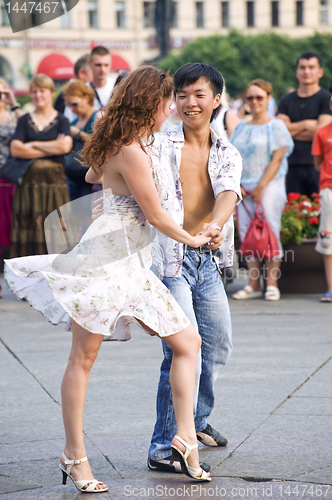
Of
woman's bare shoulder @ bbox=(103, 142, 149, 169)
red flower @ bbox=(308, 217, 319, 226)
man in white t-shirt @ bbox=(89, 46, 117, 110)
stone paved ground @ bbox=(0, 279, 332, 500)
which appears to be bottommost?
stone paved ground @ bbox=(0, 279, 332, 500)

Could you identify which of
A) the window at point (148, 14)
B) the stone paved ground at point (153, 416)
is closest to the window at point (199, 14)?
the window at point (148, 14)

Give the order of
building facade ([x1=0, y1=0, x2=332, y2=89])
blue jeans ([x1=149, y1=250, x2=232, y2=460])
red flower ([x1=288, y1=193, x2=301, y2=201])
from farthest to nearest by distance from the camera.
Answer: building facade ([x1=0, y1=0, x2=332, y2=89]) → red flower ([x1=288, y1=193, x2=301, y2=201]) → blue jeans ([x1=149, y1=250, x2=232, y2=460])

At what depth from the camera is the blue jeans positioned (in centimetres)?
345

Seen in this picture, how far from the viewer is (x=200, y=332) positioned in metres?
3.65

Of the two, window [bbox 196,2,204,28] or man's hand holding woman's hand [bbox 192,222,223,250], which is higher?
window [bbox 196,2,204,28]

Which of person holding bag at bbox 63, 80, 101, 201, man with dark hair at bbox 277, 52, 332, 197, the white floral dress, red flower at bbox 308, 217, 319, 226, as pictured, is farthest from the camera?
man with dark hair at bbox 277, 52, 332, 197

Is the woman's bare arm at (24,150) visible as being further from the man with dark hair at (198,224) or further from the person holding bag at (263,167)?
the man with dark hair at (198,224)

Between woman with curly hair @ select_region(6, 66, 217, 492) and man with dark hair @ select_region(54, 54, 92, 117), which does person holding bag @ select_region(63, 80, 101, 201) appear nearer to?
man with dark hair @ select_region(54, 54, 92, 117)

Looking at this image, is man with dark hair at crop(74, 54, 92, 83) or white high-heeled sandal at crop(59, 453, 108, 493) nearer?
white high-heeled sandal at crop(59, 453, 108, 493)

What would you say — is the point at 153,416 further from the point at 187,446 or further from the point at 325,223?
the point at 325,223

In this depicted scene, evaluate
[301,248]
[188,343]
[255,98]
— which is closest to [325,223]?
[301,248]

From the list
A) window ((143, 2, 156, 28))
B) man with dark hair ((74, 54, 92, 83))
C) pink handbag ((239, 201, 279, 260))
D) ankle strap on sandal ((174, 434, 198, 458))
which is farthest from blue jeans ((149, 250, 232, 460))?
window ((143, 2, 156, 28))

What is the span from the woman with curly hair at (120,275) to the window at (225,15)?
199ft

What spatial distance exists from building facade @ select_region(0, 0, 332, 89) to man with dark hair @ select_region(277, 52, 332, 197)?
4623 cm
